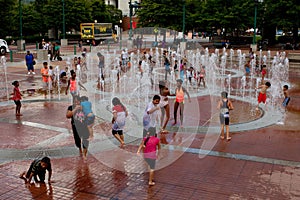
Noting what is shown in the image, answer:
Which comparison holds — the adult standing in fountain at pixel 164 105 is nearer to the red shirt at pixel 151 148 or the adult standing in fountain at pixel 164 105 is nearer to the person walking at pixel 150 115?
the person walking at pixel 150 115

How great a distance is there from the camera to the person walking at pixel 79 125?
8.41 meters

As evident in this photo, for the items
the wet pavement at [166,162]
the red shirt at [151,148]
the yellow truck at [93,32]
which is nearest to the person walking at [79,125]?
the wet pavement at [166,162]

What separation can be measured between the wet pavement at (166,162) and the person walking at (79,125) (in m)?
0.33

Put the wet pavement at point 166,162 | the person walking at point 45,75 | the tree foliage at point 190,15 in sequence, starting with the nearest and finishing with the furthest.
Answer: the wet pavement at point 166,162
the person walking at point 45,75
the tree foliage at point 190,15

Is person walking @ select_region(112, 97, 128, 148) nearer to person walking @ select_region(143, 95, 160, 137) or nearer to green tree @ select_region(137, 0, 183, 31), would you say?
person walking @ select_region(143, 95, 160, 137)

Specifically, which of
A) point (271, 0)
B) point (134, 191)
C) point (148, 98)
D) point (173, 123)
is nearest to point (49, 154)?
point (134, 191)

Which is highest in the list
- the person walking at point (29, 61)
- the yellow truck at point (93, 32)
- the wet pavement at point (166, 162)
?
the yellow truck at point (93, 32)

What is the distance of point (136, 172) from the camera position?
26.1 feet

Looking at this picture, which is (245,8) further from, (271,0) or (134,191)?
(134,191)

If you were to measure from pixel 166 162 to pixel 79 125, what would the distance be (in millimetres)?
2180

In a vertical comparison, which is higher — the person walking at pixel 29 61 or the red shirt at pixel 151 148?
the person walking at pixel 29 61

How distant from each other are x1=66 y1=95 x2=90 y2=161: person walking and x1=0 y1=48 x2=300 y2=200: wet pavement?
12.8 inches

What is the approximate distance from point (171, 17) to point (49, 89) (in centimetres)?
3001

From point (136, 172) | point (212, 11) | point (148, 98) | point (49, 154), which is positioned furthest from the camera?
point (212, 11)
